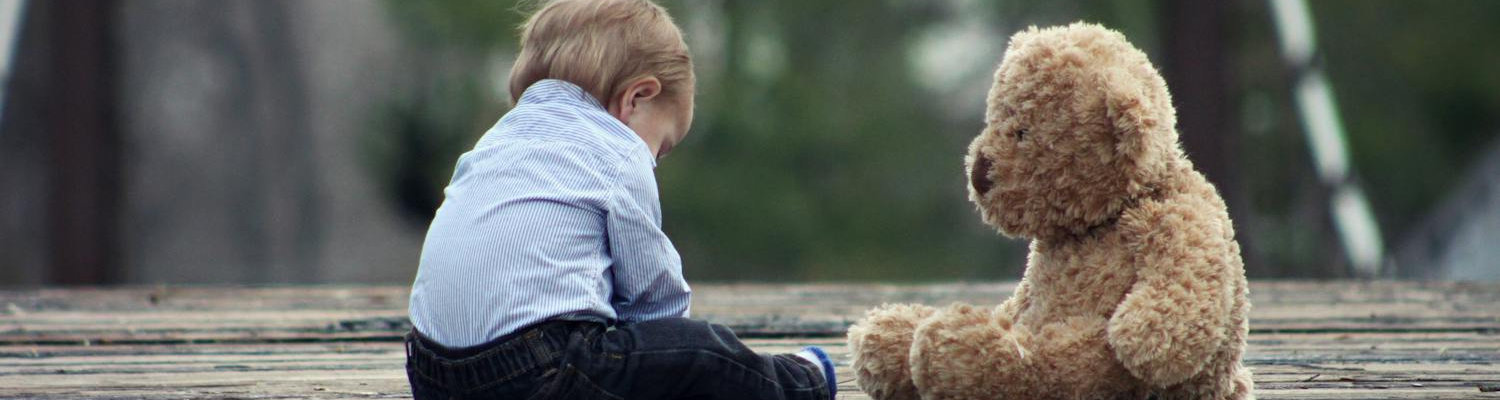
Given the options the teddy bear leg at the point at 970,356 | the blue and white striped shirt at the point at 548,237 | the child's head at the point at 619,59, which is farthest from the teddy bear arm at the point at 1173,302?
the child's head at the point at 619,59

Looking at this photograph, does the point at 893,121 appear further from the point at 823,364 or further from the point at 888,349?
the point at 888,349

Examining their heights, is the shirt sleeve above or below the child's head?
below

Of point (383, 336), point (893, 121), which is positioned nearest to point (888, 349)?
point (383, 336)

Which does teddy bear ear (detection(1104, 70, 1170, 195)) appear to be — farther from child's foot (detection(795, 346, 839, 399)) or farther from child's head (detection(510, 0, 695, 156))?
child's head (detection(510, 0, 695, 156))

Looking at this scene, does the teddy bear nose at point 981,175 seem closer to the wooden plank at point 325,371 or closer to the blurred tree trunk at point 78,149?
the wooden plank at point 325,371

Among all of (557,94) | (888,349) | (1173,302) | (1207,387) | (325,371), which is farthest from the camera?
(325,371)

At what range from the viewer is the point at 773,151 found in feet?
33.1

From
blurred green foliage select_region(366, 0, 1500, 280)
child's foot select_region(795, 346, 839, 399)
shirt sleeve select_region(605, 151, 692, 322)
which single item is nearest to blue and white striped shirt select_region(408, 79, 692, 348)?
shirt sleeve select_region(605, 151, 692, 322)

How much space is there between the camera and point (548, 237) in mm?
1655

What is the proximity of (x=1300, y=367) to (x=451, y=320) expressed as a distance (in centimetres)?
125

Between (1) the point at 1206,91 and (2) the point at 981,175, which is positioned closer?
(2) the point at 981,175

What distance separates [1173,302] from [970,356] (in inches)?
8.1

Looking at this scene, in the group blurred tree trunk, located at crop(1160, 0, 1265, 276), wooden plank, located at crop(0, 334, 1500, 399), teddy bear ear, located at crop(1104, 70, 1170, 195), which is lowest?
wooden plank, located at crop(0, 334, 1500, 399)

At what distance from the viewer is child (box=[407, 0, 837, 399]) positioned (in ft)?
5.39
